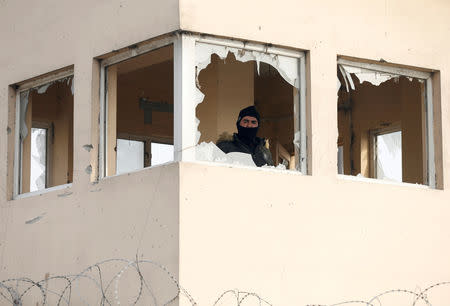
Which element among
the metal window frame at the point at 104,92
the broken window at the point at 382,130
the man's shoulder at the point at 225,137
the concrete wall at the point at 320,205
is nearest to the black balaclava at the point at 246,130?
the man's shoulder at the point at 225,137

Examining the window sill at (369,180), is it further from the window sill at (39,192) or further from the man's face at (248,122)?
the window sill at (39,192)

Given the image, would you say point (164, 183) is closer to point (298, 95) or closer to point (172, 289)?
point (172, 289)

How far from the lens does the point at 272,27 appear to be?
32.3 ft

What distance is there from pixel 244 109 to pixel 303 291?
7.60 feet

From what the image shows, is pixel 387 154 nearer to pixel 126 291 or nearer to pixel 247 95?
pixel 247 95

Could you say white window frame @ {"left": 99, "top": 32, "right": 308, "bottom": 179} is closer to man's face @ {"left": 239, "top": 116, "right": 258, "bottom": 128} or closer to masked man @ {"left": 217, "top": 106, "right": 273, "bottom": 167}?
masked man @ {"left": 217, "top": 106, "right": 273, "bottom": 167}

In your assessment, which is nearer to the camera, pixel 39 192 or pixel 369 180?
pixel 369 180

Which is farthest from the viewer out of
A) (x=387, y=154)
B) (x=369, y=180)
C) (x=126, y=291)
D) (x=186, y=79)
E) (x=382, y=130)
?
(x=382, y=130)

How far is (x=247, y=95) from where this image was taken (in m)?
11.9

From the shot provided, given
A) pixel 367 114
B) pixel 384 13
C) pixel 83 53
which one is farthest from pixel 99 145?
pixel 367 114

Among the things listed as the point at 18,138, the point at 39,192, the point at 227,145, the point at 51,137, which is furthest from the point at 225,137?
the point at 51,137

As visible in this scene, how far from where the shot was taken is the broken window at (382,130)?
44.5 ft

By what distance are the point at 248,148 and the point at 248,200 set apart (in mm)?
1202

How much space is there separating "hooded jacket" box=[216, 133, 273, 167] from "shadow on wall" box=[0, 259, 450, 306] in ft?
5.08
